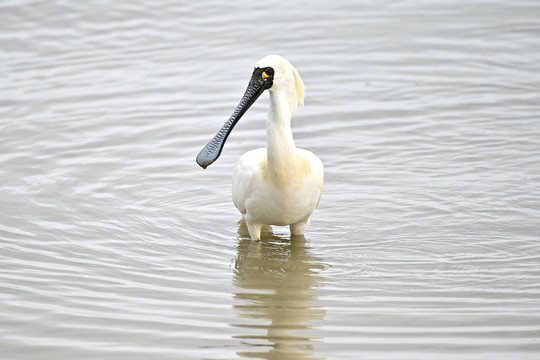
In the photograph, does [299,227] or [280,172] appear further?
[299,227]

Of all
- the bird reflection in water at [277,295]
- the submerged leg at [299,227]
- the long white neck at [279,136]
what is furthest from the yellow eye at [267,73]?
the bird reflection in water at [277,295]

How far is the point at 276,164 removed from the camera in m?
6.79

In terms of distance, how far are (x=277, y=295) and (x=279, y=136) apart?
45.6 inches

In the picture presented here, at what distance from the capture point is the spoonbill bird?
6.70 meters

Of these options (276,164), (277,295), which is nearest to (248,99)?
(276,164)

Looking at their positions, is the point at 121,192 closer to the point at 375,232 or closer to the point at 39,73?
the point at 375,232

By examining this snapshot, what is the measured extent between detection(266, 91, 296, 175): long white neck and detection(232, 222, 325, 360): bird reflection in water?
71cm

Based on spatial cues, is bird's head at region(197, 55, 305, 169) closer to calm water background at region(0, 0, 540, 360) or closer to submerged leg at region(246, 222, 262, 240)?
submerged leg at region(246, 222, 262, 240)

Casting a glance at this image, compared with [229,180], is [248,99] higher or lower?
higher

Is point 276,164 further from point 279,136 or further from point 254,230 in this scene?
point 254,230

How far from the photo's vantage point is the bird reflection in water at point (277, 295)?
5.49 meters

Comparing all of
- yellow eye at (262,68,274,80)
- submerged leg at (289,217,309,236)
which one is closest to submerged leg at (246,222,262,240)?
submerged leg at (289,217,309,236)

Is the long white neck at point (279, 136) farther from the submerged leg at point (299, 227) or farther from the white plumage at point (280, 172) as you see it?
the submerged leg at point (299, 227)

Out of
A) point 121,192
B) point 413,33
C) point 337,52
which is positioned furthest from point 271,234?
point 413,33
